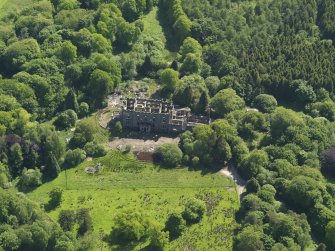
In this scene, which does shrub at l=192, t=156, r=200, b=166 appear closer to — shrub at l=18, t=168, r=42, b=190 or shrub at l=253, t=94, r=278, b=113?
shrub at l=253, t=94, r=278, b=113

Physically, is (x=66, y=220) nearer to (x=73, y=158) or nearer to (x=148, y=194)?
(x=148, y=194)

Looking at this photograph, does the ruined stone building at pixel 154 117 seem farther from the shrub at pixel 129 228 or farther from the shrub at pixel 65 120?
the shrub at pixel 129 228

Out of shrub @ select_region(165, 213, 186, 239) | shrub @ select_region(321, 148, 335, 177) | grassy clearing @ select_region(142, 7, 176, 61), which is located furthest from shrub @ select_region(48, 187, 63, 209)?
grassy clearing @ select_region(142, 7, 176, 61)

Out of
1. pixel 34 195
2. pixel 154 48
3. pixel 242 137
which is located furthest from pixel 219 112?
pixel 34 195

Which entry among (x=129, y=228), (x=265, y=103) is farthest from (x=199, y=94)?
(x=129, y=228)

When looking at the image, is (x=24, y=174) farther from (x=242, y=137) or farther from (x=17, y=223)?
(x=242, y=137)

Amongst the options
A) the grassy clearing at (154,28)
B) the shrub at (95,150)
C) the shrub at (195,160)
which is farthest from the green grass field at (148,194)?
the grassy clearing at (154,28)
